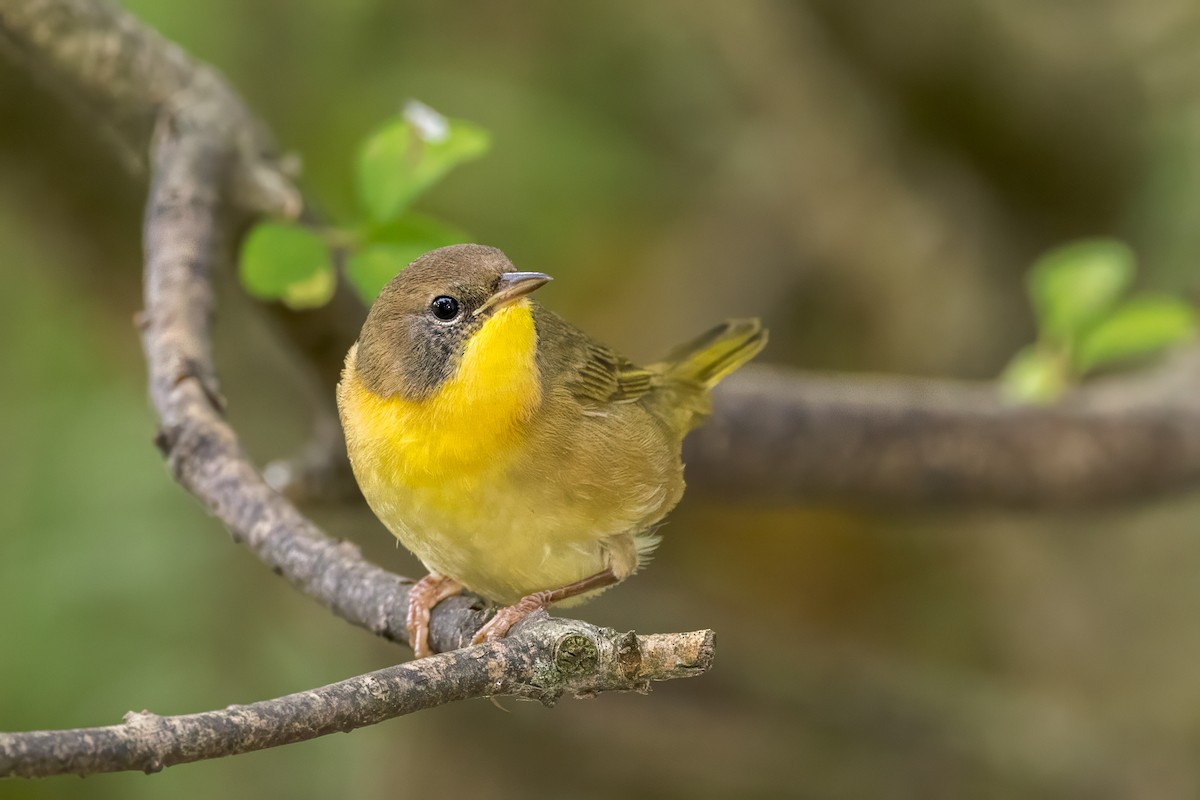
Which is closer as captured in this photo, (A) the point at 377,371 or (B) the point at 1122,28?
(A) the point at 377,371

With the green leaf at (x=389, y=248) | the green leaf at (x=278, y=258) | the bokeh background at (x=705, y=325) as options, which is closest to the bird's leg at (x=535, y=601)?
the green leaf at (x=389, y=248)

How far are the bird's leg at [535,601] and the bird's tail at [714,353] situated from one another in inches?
37.5

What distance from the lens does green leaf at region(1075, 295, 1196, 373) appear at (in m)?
4.12

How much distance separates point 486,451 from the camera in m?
2.82

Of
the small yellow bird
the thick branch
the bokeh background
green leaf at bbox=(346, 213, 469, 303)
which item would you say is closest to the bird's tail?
the thick branch

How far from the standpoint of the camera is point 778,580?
6781 mm

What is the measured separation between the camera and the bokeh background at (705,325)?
17.3ft

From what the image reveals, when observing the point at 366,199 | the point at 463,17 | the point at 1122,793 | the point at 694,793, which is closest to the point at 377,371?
the point at 366,199

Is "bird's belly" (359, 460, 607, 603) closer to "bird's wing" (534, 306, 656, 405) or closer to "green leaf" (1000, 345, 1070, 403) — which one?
"bird's wing" (534, 306, 656, 405)

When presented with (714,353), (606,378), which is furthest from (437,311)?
(714,353)

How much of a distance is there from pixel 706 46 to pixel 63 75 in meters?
3.44

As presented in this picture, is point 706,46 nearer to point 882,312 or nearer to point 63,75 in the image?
point 882,312

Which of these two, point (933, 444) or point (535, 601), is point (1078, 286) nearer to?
point (933, 444)

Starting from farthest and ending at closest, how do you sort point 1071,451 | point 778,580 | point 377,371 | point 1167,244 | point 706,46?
point 778,580 → point 706,46 → point 1167,244 → point 1071,451 → point 377,371
